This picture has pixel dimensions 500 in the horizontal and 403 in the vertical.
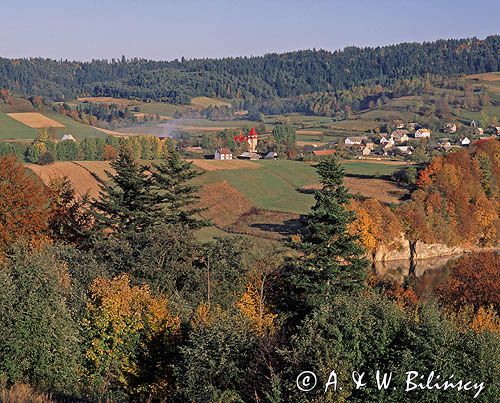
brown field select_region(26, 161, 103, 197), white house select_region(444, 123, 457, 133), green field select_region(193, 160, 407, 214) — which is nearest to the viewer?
brown field select_region(26, 161, 103, 197)

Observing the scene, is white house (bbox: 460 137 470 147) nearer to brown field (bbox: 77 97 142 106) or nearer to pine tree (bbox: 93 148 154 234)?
brown field (bbox: 77 97 142 106)

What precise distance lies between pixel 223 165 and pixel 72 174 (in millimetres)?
15250

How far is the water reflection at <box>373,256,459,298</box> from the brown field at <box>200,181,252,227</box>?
37.1 ft

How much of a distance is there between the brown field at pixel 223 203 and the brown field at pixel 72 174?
812 cm

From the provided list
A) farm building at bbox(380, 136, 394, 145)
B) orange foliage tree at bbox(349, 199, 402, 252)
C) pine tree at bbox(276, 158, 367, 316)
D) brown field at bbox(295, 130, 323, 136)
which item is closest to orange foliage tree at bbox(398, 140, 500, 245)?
Answer: orange foliage tree at bbox(349, 199, 402, 252)

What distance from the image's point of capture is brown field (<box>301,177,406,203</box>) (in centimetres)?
5343

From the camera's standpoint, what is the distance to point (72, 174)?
176ft

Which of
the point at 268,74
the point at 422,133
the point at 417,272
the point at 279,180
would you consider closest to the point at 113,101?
the point at 268,74

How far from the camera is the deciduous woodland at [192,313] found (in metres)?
11.1

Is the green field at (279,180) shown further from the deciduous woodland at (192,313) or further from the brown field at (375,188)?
the deciduous woodland at (192,313)

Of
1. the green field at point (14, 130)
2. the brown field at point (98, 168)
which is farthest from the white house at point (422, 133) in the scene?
the brown field at point (98, 168)

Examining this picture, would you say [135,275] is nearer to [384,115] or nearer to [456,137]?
[456,137]

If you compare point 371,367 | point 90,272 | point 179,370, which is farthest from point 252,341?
point 90,272

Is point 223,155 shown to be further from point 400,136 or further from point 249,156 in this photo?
point 400,136
